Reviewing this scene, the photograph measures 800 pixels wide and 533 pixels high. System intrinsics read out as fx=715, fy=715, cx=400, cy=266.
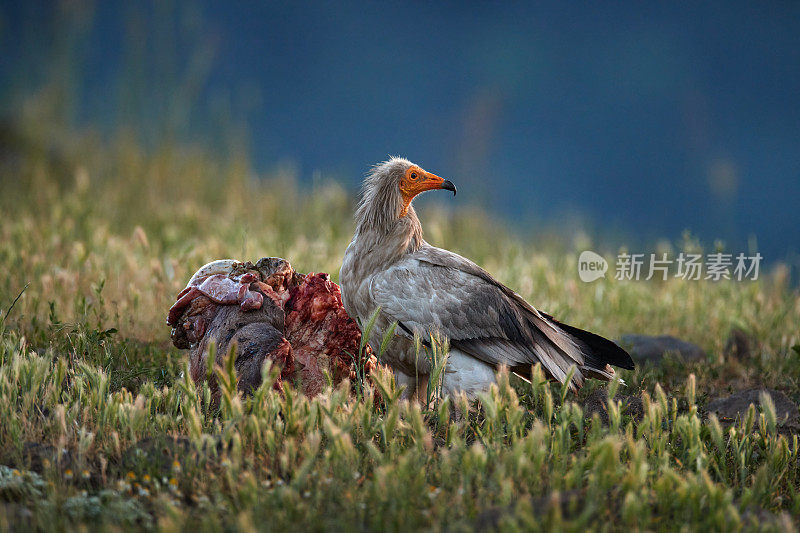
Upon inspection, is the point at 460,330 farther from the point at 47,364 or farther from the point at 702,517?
the point at 47,364

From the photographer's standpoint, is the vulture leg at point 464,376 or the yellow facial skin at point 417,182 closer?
the vulture leg at point 464,376

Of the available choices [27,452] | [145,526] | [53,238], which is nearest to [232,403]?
[145,526]

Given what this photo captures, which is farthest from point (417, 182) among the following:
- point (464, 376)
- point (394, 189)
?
point (464, 376)

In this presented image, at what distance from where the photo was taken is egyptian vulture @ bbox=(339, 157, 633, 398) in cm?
464

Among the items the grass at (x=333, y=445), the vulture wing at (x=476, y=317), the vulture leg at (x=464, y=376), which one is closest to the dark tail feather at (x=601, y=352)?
the vulture wing at (x=476, y=317)

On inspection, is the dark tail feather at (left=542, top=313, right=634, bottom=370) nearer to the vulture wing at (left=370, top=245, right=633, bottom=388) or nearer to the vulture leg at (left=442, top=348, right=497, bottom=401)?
the vulture wing at (left=370, top=245, right=633, bottom=388)

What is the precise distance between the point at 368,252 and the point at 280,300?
0.67 metres

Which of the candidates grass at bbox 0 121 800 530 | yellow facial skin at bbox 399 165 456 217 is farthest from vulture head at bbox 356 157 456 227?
grass at bbox 0 121 800 530

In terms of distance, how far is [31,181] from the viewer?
11.3 m

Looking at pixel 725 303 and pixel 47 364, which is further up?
pixel 725 303

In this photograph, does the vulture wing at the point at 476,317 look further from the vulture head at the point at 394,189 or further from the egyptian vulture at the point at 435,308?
the vulture head at the point at 394,189

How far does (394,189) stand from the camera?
4930 mm

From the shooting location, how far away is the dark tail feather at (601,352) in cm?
493

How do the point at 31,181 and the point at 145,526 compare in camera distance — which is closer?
the point at 145,526
